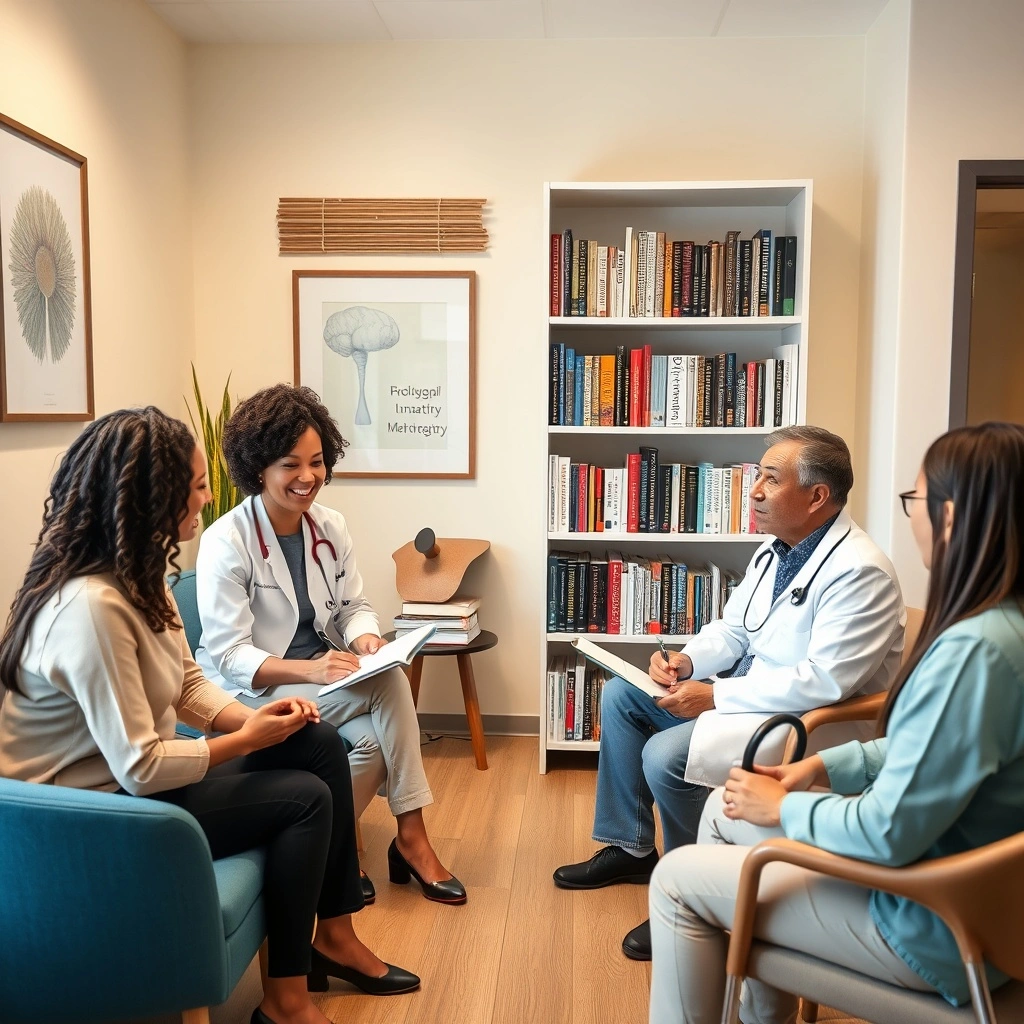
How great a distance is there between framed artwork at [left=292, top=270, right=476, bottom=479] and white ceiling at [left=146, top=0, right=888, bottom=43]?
0.85 metres

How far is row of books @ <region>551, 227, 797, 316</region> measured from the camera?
3299 millimetres

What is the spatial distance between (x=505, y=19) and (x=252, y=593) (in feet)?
7.28

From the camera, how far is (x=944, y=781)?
1.23 meters

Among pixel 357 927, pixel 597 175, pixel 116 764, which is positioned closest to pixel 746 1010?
pixel 357 927

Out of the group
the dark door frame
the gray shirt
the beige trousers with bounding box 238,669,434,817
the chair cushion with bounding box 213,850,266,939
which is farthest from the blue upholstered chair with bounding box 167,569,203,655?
the dark door frame

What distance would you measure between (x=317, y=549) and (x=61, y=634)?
1.09 meters

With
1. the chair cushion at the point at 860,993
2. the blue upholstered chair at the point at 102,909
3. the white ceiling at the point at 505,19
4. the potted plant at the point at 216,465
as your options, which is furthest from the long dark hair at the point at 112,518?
the white ceiling at the point at 505,19

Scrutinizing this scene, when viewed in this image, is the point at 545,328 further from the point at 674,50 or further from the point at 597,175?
the point at 674,50

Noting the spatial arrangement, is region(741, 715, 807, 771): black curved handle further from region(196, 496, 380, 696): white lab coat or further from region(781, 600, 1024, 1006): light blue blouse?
region(196, 496, 380, 696): white lab coat

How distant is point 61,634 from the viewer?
1550mm

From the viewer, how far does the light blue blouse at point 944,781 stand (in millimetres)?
1216

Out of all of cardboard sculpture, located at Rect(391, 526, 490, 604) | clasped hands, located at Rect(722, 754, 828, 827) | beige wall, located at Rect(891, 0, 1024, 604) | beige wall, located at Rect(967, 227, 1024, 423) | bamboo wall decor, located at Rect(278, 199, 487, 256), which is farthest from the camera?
beige wall, located at Rect(967, 227, 1024, 423)

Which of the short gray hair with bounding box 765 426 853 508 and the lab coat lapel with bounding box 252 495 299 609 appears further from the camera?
the lab coat lapel with bounding box 252 495 299 609

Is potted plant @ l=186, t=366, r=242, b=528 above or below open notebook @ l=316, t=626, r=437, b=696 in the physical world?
above
